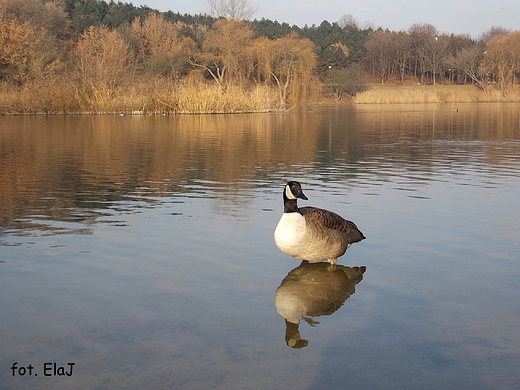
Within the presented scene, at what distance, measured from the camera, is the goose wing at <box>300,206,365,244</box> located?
6.46 metres

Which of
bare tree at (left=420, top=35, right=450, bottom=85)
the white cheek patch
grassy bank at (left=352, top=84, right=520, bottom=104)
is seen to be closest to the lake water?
the white cheek patch

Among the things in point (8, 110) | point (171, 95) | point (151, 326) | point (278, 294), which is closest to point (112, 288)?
point (151, 326)

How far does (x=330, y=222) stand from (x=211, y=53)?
2317 inches

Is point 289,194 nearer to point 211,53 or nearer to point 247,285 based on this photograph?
point 247,285

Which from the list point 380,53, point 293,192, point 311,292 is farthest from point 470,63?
point 311,292

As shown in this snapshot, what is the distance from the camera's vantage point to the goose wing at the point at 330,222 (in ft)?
21.2

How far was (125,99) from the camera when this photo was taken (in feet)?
148

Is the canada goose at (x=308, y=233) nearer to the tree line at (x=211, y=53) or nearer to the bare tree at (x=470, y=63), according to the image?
the tree line at (x=211, y=53)

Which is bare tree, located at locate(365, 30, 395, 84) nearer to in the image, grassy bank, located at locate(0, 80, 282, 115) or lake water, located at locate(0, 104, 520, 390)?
grassy bank, located at locate(0, 80, 282, 115)

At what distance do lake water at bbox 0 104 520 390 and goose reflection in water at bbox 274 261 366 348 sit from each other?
0.03 metres

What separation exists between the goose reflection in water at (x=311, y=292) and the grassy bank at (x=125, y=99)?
123 ft

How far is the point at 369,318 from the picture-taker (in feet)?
17.4

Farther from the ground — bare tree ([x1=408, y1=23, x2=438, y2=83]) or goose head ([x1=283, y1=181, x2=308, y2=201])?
bare tree ([x1=408, y1=23, x2=438, y2=83])

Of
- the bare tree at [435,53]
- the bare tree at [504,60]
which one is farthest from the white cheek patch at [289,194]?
the bare tree at [435,53]
